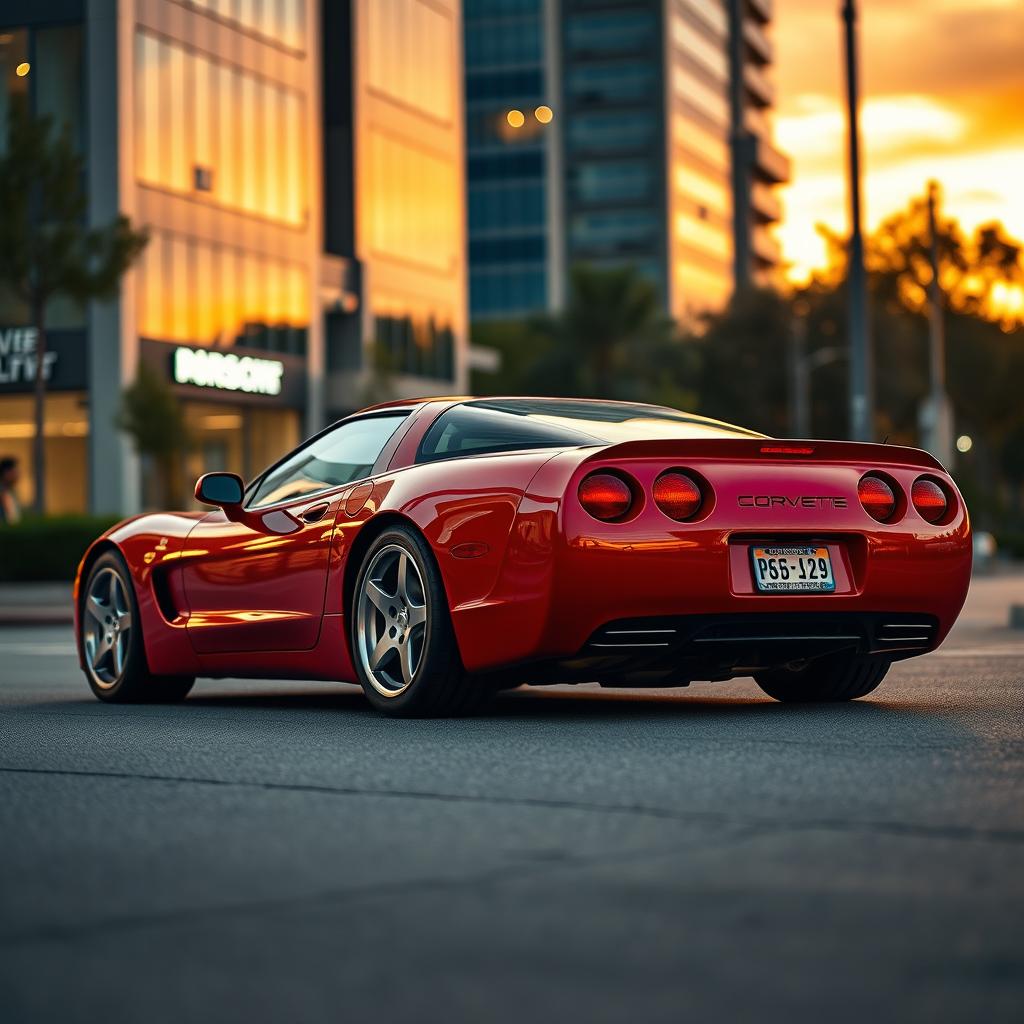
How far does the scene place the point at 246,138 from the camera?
46.6 m

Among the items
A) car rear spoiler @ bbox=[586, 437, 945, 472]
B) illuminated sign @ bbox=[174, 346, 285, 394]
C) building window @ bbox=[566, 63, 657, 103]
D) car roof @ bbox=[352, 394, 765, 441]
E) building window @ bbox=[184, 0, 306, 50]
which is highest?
building window @ bbox=[566, 63, 657, 103]

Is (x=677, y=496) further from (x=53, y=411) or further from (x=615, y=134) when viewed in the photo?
(x=615, y=134)

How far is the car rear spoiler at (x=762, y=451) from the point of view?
268 inches

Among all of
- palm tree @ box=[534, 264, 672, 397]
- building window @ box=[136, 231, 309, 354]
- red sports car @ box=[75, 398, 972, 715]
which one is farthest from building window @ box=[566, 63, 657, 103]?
red sports car @ box=[75, 398, 972, 715]

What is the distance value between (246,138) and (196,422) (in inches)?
276

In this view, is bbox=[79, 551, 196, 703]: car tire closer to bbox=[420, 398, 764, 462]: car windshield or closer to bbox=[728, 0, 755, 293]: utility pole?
bbox=[420, 398, 764, 462]: car windshield

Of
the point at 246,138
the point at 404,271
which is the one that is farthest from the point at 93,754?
the point at 404,271

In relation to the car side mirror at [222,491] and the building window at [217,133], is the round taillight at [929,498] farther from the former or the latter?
the building window at [217,133]

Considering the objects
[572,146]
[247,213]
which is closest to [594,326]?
[247,213]

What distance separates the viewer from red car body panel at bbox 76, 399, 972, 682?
22.0 ft

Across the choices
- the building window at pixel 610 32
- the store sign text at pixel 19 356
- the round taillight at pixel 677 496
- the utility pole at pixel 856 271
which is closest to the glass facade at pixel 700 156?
the building window at pixel 610 32

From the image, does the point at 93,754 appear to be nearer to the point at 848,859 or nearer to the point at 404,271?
the point at 848,859

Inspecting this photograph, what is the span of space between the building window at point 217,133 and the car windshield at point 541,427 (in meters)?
35.3

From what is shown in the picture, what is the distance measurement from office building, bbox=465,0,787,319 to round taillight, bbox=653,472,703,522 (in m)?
104
